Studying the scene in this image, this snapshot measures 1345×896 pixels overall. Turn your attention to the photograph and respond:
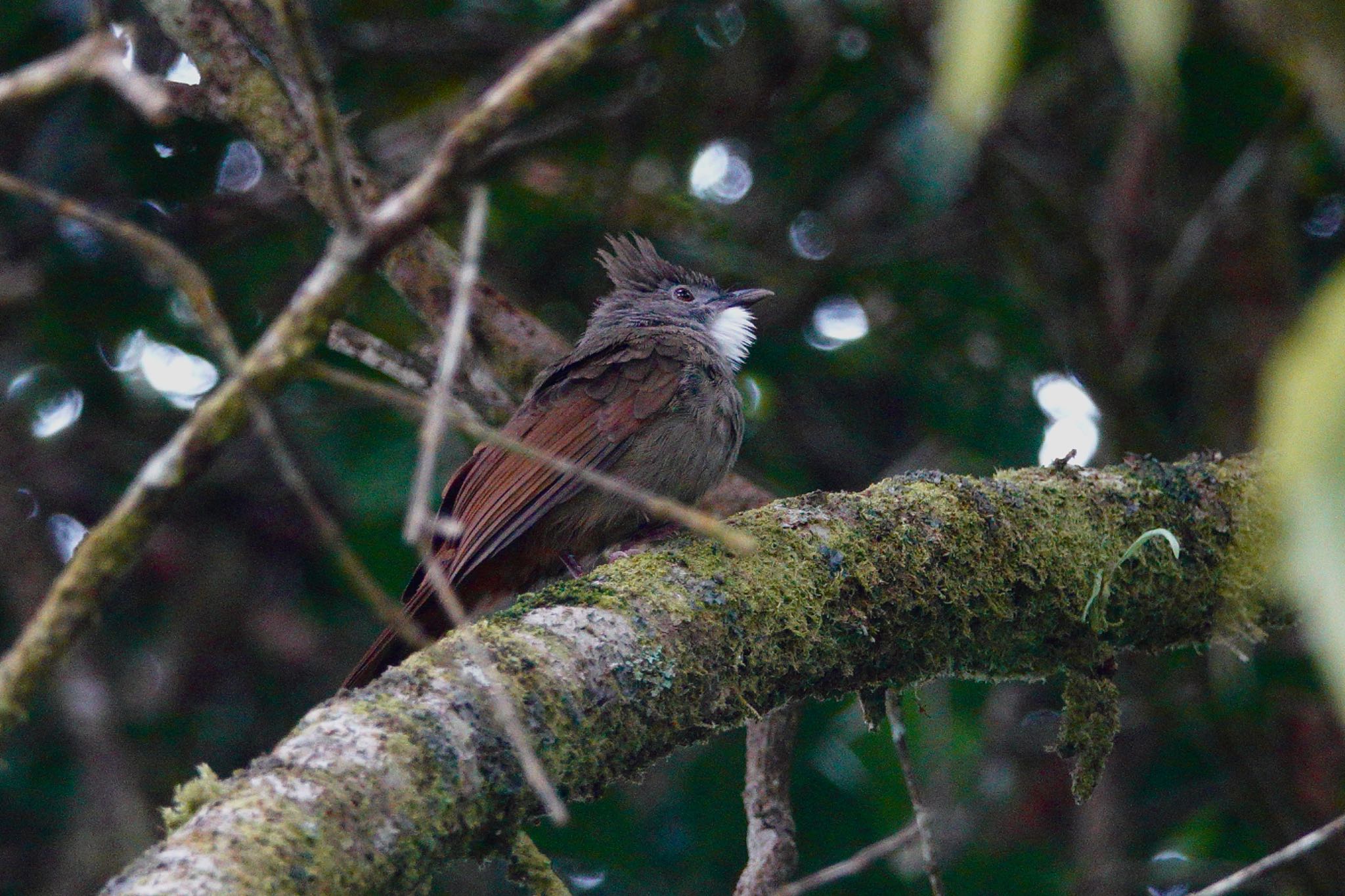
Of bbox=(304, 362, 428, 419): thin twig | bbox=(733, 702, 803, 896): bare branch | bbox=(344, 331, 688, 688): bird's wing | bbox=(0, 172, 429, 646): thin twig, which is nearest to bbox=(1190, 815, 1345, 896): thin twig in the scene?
bbox=(733, 702, 803, 896): bare branch

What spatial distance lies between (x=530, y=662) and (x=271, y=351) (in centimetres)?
104

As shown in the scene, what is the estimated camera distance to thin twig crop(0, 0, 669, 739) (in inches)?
73.9

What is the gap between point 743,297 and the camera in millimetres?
5574

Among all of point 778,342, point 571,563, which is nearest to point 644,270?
point 778,342

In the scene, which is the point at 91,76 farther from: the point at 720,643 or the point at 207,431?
the point at 720,643

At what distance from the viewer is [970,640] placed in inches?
136

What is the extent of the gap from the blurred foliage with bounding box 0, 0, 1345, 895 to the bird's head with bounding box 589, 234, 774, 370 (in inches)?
22.3

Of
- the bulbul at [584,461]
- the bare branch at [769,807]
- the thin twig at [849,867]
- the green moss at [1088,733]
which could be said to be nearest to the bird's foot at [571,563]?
the bulbul at [584,461]

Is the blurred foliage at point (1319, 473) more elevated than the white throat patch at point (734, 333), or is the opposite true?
the white throat patch at point (734, 333)

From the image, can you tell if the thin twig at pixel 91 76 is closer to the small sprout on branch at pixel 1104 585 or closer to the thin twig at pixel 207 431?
the thin twig at pixel 207 431

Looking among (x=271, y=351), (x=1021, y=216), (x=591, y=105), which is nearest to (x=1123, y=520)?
(x=271, y=351)

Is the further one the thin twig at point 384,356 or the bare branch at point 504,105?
the thin twig at point 384,356

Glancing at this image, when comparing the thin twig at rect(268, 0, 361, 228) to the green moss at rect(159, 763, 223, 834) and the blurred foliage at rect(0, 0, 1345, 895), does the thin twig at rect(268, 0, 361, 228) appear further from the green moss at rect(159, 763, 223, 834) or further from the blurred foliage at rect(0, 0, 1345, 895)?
the blurred foliage at rect(0, 0, 1345, 895)

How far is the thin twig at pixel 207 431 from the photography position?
1878 mm
